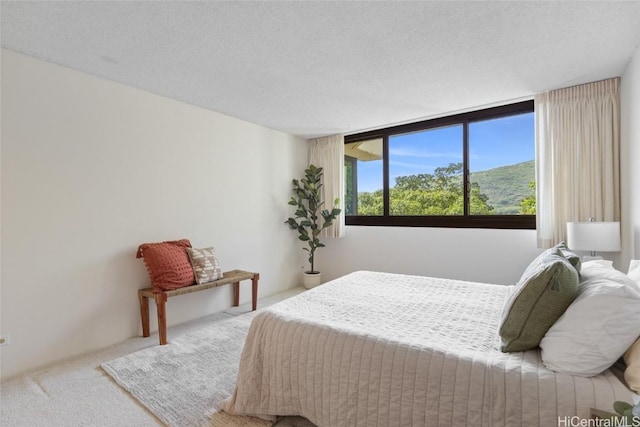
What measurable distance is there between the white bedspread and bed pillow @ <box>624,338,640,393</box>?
4 cm

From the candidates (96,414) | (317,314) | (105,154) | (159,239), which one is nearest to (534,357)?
(317,314)

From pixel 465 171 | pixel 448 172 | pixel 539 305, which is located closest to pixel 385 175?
pixel 448 172

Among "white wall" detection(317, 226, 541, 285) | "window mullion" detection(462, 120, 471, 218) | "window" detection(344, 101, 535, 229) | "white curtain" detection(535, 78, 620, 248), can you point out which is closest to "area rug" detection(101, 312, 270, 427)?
"white wall" detection(317, 226, 541, 285)

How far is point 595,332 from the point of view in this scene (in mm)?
1150

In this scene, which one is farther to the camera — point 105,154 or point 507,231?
point 507,231

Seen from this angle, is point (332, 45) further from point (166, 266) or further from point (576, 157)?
point (576, 157)

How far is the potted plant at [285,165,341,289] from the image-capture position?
184 inches

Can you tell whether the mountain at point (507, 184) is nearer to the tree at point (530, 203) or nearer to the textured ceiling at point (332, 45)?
the tree at point (530, 203)

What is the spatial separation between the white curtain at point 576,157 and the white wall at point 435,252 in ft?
1.13

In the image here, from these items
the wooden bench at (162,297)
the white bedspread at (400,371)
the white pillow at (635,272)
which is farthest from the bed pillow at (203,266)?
the white pillow at (635,272)

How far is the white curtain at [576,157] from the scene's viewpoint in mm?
2814

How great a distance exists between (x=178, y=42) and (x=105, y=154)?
1287 mm

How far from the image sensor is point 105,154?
2.76 metres

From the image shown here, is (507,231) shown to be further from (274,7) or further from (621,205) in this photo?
(274,7)
